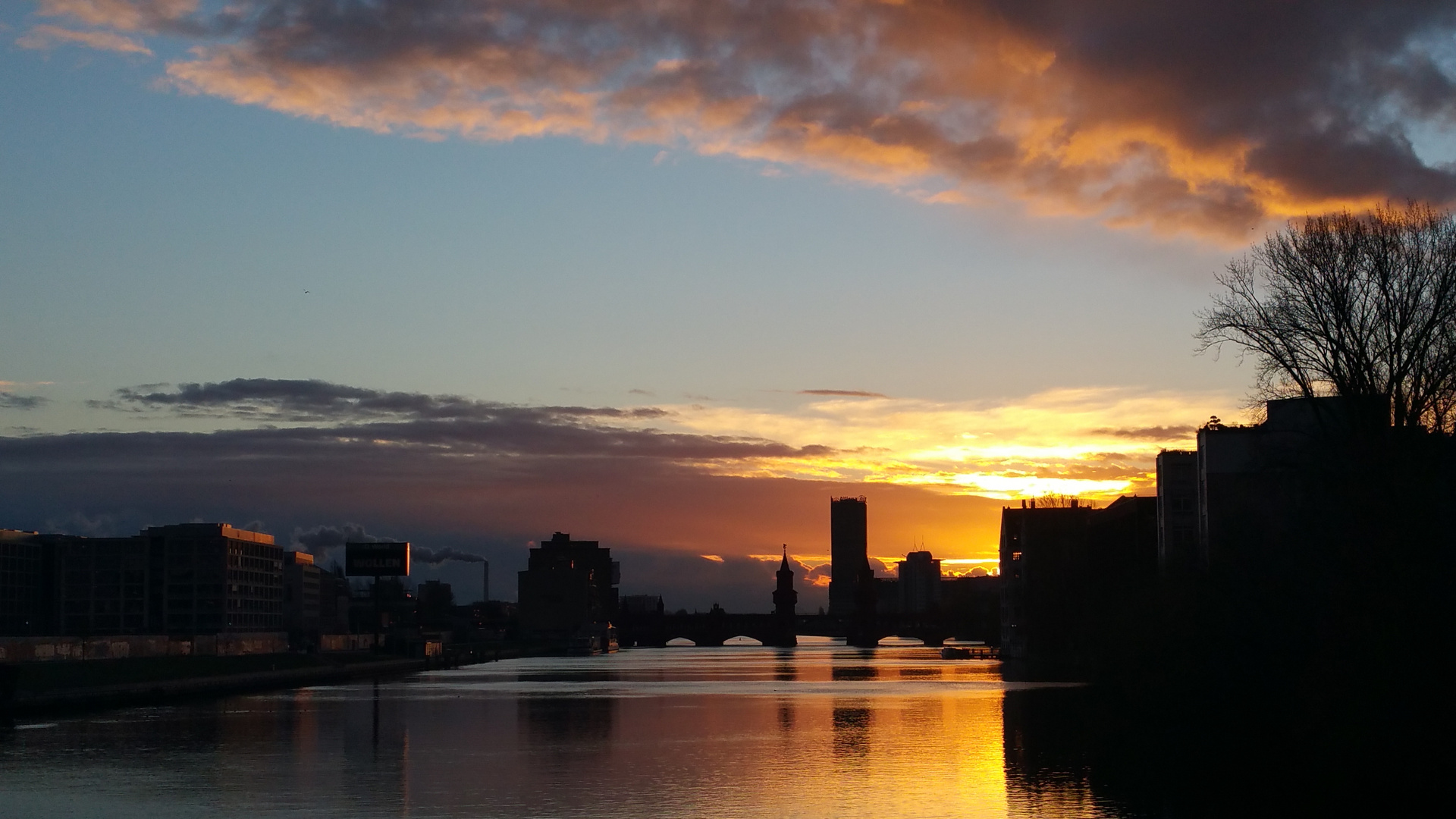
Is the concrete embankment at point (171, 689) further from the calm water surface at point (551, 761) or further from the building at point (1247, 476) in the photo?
the building at point (1247, 476)

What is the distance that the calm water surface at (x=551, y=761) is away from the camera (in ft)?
121

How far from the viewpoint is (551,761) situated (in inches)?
1950

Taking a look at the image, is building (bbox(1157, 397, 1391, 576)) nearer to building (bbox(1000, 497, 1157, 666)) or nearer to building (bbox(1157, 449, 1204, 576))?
building (bbox(1157, 449, 1204, 576))

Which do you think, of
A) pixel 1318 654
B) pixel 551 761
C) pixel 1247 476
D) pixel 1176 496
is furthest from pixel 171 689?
pixel 1318 654

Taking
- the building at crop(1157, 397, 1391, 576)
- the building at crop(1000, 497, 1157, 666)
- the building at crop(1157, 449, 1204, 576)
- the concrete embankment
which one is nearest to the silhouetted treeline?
the building at crop(1157, 397, 1391, 576)

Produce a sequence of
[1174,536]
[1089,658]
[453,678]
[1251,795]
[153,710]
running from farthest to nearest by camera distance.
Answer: [453,678] → [1174,536] → [1089,658] → [153,710] → [1251,795]

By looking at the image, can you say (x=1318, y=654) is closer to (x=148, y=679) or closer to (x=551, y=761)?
(x=551, y=761)

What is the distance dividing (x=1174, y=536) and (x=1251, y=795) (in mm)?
86272

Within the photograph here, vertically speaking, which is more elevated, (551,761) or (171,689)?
(551,761)

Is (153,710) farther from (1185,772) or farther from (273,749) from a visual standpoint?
(1185,772)

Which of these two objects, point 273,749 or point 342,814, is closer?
A: point 342,814

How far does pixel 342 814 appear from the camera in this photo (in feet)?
114

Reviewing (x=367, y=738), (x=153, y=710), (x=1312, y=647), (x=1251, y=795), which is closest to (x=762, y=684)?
(x=153, y=710)

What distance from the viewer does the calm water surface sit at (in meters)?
36.9
